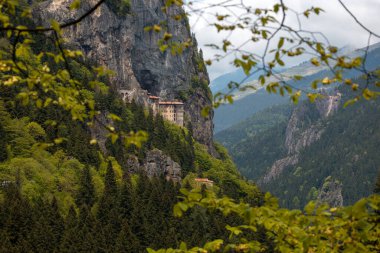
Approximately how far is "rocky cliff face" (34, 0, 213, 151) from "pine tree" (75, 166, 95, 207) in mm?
57613

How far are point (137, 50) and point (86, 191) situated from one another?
87430mm

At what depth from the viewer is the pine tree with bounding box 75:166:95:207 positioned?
87.6m

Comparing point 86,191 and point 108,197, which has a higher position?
point 86,191

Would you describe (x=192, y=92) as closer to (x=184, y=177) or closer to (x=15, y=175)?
(x=184, y=177)

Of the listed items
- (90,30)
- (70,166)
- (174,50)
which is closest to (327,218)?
(174,50)

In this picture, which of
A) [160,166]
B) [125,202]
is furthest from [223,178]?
[125,202]

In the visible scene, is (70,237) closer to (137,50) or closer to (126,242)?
(126,242)

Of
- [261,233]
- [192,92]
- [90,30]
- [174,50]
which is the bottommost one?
[261,233]

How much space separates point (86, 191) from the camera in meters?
88.7

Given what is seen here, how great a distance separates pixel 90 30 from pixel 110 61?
9.49 metres

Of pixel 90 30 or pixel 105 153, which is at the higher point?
pixel 90 30

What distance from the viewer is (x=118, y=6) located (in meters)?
162

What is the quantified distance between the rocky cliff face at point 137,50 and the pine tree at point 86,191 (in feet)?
189

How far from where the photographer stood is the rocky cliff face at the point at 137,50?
15100 centimetres
